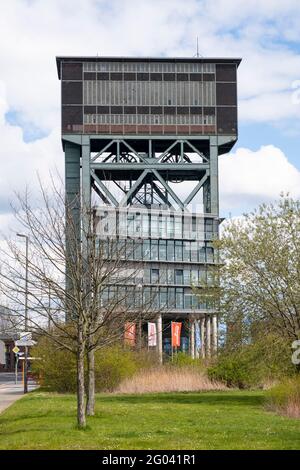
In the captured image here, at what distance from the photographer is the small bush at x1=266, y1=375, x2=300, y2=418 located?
944 inches

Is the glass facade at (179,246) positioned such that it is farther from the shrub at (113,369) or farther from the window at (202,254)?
the shrub at (113,369)

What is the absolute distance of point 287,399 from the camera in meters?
25.2

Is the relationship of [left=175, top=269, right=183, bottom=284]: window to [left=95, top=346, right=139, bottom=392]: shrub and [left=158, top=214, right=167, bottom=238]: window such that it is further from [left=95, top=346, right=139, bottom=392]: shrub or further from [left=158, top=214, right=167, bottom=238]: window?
[left=95, top=346, right=139, bottom=392]: shrub

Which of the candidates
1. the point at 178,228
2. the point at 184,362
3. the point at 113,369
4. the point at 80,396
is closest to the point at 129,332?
the point at 80,396

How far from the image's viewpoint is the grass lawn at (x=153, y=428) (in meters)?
15.4

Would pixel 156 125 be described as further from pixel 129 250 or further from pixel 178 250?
pixel 129 250

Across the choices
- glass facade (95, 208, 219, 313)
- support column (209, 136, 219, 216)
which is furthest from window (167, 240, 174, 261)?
support column (209, 136, 219, 216)

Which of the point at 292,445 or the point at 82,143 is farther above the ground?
the point at 82,143

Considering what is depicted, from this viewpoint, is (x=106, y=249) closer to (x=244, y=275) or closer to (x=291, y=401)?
(x=291, y=401)

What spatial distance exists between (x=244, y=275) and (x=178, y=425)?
1322 centimetres

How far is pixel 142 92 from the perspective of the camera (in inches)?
3484

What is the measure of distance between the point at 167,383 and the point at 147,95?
53.5m
